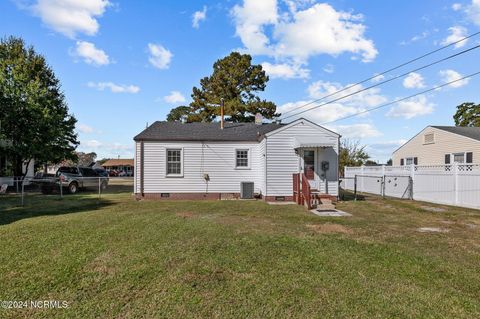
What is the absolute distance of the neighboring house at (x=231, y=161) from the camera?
13.8 metres

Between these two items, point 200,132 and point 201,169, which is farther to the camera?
point 200,132

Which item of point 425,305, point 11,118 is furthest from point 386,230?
point 11,118

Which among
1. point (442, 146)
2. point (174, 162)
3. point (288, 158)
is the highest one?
point (442, 146)

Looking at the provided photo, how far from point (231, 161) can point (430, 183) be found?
32.6ft

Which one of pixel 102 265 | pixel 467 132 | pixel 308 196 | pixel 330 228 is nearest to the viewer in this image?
pixel 102 265

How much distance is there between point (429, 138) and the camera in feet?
69.8

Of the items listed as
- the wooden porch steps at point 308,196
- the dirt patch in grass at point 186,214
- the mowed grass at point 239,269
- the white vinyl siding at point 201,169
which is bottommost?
the mowed grass at point 239,269

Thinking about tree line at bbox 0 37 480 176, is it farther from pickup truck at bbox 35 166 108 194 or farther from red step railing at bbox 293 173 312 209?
red step railing at bbox 293 173 312 209

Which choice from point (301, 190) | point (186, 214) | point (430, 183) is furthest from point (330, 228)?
point (430, 183)

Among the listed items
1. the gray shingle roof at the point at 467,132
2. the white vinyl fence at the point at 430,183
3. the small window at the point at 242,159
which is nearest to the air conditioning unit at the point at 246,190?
the small window at the point at 242,159

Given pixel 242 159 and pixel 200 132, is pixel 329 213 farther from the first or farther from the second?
pixel 200 132

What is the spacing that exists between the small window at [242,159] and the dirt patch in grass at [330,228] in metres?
7.60

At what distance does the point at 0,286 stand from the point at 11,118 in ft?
61.4

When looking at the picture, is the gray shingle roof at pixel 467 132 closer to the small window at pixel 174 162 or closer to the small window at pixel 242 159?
the small window at pixel 242 159
